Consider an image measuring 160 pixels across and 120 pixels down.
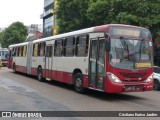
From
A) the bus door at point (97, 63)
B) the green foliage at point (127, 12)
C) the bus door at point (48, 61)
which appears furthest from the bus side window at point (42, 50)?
the bus door at point (97, 63)

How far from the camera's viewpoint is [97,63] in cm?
1392

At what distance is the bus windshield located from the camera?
13258 millimetres

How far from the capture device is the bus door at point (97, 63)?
13.5 metres

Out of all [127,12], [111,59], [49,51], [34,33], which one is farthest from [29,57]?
[34,33]

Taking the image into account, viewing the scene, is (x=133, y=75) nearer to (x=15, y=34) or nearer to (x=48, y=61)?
(x=48, y=61)

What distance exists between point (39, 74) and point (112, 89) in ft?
33.1

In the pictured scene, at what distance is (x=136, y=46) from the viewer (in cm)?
1374

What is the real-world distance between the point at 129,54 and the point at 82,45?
276cm

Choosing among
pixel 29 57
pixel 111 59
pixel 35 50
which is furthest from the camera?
pixel 29 57

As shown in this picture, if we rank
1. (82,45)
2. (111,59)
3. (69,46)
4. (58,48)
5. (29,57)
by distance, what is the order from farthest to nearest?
(29,57)
(58,48)
(69,46)
(82,45)
(111,59)

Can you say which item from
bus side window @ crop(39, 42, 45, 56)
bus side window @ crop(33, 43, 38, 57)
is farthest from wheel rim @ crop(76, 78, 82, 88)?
bus side window @ crop(33, 43, 38, 57)

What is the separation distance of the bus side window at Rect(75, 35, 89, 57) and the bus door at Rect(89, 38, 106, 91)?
55 cm

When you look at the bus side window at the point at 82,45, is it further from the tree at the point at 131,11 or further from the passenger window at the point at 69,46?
the tree at the point at 131,11

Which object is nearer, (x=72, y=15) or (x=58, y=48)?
(x=58, y=48)
